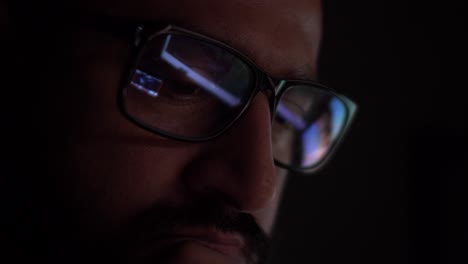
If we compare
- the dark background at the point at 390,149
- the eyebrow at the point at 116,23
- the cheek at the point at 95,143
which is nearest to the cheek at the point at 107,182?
the cheek at the point at 95,143

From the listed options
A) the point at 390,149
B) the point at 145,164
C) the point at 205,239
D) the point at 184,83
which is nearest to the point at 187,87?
the point at 184,83

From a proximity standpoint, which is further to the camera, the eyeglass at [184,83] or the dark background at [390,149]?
the dark background at [390,149]

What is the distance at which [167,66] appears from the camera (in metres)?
0.67

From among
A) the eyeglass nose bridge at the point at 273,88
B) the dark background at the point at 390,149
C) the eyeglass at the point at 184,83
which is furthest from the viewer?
the dark background at the point at 390,149

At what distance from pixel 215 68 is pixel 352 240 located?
116 centimetres

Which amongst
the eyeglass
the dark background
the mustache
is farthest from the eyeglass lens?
the dark background

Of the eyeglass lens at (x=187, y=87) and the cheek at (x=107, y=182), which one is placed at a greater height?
the eyeglass lens at (x=187, y=87)

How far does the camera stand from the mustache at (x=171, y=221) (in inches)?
25.9

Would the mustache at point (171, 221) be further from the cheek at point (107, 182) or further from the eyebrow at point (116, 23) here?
the eyebrow at point (116, 23)

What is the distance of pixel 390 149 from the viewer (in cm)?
168

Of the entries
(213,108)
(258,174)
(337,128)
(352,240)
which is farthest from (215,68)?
(352,240)

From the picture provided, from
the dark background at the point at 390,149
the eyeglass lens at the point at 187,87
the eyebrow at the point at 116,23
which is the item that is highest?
the eyebrow at the point at 116,23

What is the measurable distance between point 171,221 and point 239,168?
0.14 m

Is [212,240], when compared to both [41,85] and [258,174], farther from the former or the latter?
[41,85]
